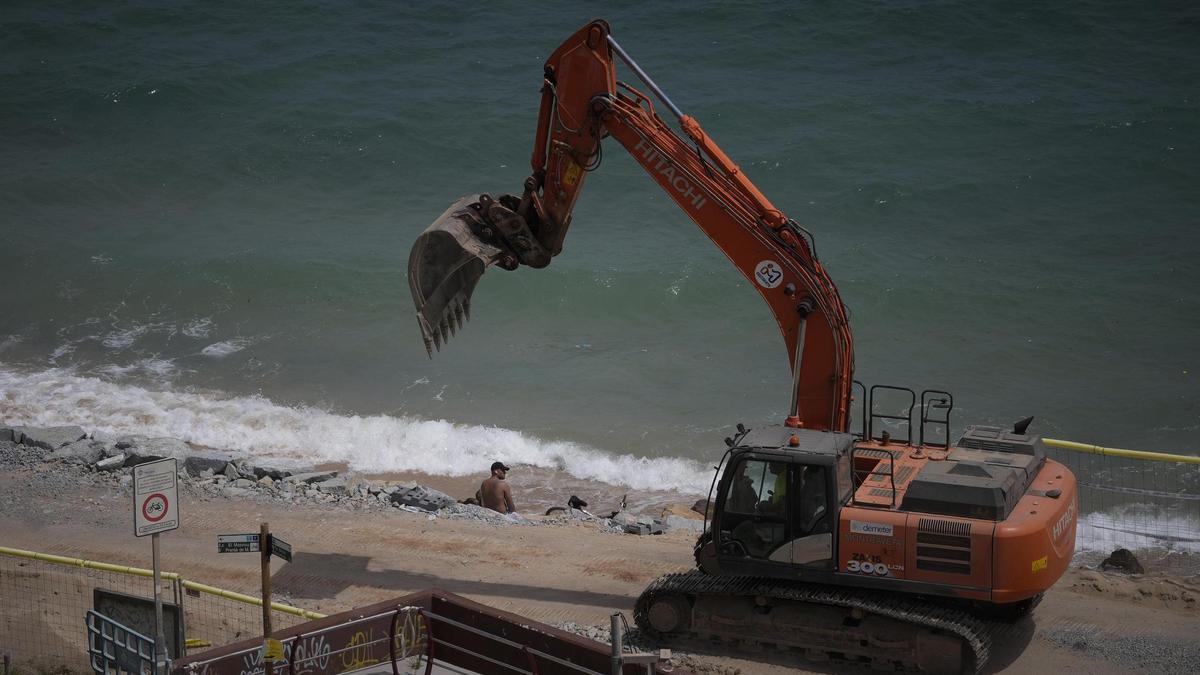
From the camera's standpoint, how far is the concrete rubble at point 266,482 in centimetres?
1606

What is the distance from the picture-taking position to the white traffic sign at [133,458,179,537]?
31.5 ft

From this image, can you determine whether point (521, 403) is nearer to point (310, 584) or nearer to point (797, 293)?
point (310, 584)

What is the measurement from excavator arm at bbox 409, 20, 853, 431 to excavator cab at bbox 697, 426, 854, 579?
0.88 meters

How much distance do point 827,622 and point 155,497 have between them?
5.40m

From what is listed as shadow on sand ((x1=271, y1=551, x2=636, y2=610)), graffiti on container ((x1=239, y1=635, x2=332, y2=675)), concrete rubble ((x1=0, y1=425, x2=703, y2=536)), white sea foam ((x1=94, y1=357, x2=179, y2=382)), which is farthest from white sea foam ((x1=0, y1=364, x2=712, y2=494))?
graffiti on container ((x1=239, y1=635, x2=332, y2=675))

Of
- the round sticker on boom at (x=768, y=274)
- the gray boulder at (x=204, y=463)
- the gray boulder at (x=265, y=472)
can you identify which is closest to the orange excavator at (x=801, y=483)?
the round sticker on boom at (x=768, y=274)

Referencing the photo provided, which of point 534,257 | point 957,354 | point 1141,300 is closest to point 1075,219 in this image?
point 1141,300

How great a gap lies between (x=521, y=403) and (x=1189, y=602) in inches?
447

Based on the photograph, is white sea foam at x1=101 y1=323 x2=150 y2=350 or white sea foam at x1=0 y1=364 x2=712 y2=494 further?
white sea foam at x1=101 y1=323 x2=150 y2=350

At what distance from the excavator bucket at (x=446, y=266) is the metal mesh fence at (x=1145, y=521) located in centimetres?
700

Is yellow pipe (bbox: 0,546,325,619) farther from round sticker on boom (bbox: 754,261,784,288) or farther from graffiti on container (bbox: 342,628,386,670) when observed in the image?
round sticker on boom (bbox: 754,261,784,288)

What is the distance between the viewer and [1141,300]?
965 inches

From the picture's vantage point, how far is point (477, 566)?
46.6 ft

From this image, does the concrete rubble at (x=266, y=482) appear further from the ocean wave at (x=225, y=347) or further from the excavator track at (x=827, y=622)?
the ocean wave at (x=225, y=347)
